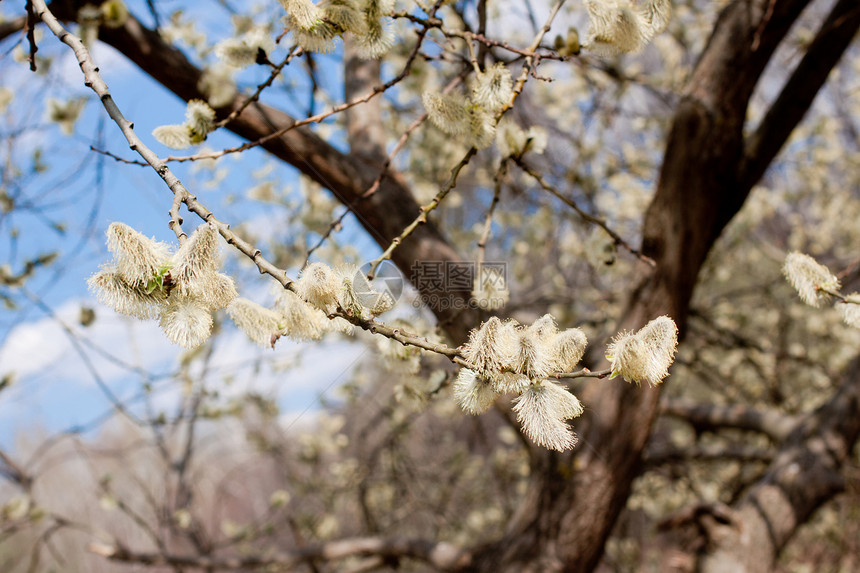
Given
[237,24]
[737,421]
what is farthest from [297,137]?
[737,421]

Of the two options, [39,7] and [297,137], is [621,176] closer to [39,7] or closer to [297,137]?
[297,137]

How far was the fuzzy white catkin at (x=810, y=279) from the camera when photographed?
1077mm

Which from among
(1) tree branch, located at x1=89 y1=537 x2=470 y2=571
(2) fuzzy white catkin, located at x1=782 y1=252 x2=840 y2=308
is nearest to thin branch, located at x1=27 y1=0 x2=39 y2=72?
(2) fuzzy white catkin, located at x1=782 y1=252 x2=840 y2=308

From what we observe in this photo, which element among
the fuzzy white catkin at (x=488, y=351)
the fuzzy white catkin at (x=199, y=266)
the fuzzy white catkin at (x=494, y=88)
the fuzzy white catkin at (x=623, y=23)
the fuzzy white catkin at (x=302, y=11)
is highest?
the fuzzy white catkin at (x=623, y=23)

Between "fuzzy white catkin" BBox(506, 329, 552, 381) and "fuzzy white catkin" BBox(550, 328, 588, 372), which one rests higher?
"fuzzy white catkin" BBox(550, 328, 588, 372)

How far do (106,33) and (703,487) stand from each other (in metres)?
4.27

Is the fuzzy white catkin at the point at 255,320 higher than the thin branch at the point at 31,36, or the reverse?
the thin branch at the point at 31,36

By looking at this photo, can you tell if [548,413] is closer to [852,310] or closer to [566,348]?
[566,348]

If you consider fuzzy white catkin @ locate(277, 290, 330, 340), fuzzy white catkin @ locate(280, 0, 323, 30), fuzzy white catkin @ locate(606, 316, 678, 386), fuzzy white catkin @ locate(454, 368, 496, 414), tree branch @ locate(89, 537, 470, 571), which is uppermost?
fuzzy white catkin @ locate(280, 0, 323, 30)

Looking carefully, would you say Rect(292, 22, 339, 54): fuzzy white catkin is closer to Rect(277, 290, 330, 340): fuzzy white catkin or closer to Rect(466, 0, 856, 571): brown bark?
Rect(277, 290, 330, 340): fuzzy white catkin

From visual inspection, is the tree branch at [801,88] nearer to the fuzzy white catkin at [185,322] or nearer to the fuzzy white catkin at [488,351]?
the fuzzy white catkin at [488,351]

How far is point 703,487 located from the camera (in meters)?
4.07

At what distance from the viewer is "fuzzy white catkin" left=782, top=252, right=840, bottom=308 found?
1.08m

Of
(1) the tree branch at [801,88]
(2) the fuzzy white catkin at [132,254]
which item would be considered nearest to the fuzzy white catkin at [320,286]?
(2) the fuzzy white catkin at [132,254]
